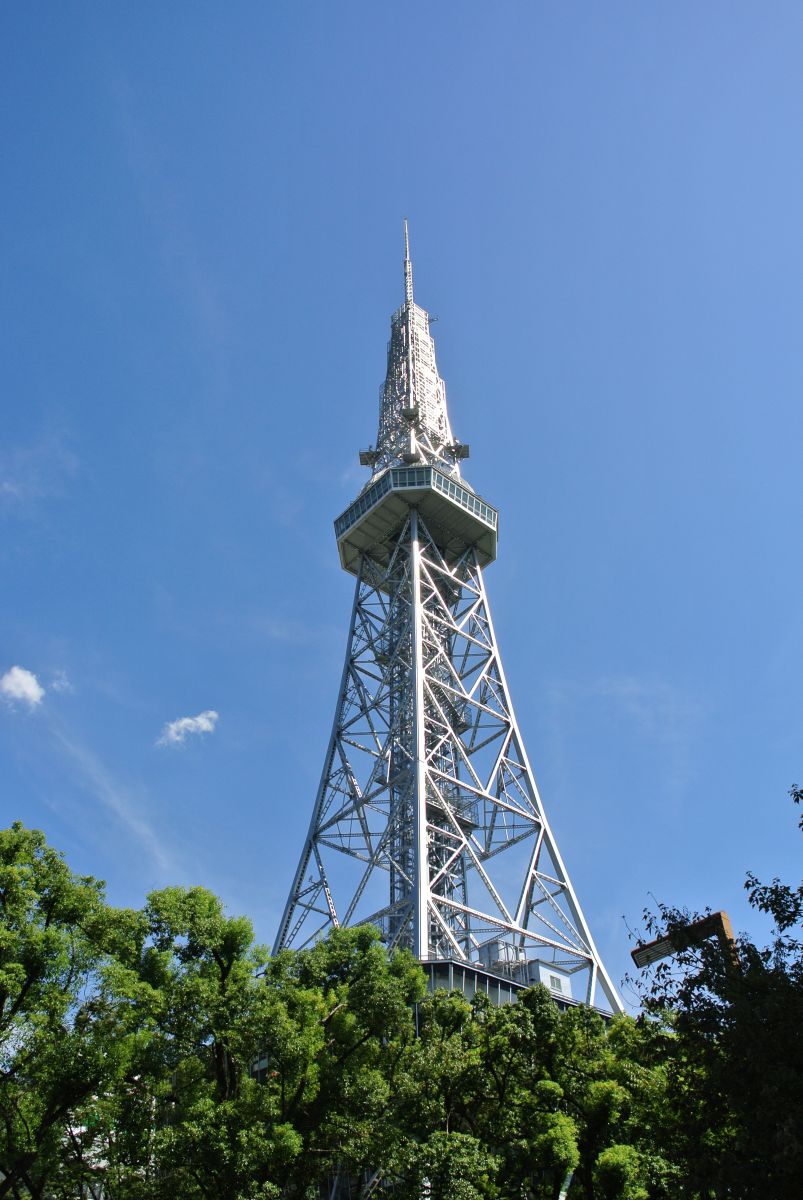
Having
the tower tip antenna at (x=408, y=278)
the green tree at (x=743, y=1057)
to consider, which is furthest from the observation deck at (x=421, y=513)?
the green tree at (x=743, y=1057)

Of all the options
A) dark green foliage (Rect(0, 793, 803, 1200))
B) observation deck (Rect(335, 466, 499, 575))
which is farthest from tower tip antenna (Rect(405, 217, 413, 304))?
dark green foliage (Rect(0, 793, 803, 1200))

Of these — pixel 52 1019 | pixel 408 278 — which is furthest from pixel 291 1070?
pixel 408 278

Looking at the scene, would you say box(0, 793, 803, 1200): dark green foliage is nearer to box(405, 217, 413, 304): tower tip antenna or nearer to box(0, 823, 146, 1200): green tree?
box(0, 823, 146, 1200): green tree

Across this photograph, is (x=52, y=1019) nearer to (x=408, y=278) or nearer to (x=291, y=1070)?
(x=291, y=1070)

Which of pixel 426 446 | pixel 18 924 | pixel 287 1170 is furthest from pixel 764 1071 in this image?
pixel 426 446

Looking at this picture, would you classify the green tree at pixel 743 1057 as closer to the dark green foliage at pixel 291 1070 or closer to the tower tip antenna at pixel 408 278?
the dark green foliage at pixel 291 1070

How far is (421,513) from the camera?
168 feet

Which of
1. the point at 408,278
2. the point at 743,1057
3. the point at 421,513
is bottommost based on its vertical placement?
the point at 743,1057

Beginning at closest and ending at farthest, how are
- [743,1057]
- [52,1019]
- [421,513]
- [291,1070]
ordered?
1. [743,1057]
2. [52,1019]
3. [291,1070]
4. [421,513]

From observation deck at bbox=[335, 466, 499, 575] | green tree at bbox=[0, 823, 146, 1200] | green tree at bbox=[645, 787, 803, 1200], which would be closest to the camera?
green tree at bbox=[645, 787, 803, 1200]

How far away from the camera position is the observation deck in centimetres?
4984

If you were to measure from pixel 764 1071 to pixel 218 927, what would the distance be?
39.1 ft

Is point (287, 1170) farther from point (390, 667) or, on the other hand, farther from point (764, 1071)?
point (390, 667)

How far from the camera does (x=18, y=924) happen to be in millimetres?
17297
